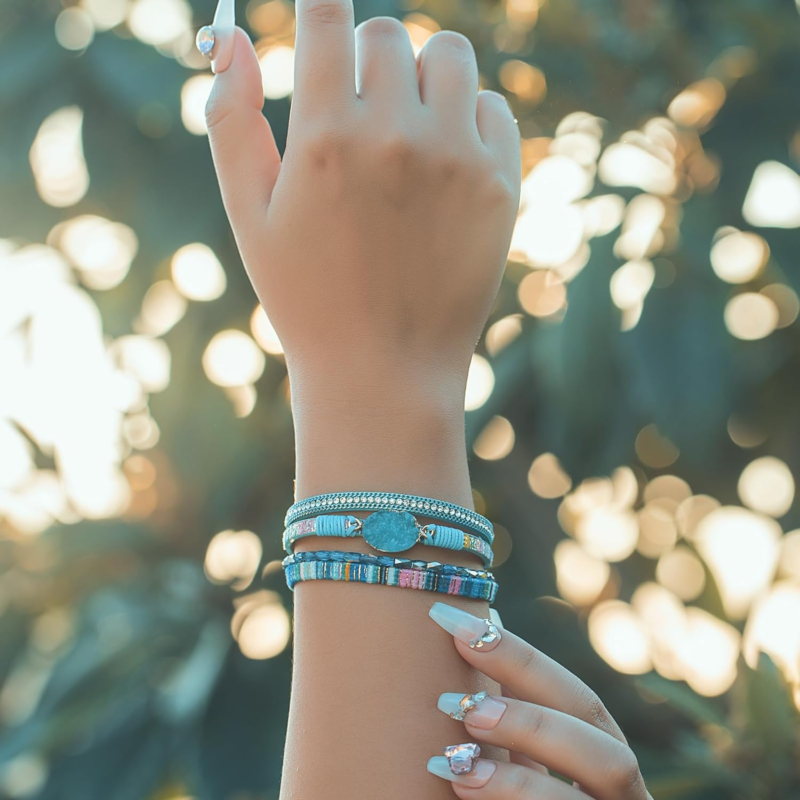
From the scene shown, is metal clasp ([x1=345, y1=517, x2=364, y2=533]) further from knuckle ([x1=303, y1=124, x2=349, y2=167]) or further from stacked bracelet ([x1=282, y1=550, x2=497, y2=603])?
knuckle ([x1=303, y1=124, x2=349, y2=167])

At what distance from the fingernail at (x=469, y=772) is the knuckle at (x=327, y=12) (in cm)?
45

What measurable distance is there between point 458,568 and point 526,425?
1.22 m

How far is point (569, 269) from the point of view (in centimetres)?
178

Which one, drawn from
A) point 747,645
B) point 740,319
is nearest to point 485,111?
point 740,319

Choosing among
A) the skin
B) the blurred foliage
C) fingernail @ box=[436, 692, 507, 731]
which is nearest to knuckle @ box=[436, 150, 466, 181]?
the skin

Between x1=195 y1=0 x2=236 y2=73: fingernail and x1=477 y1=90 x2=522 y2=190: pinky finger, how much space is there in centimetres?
18

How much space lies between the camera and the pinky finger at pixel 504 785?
539mm

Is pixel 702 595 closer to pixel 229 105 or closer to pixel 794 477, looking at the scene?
pixel 794 477

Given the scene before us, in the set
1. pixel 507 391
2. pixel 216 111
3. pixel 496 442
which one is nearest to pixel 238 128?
pixel 216 111

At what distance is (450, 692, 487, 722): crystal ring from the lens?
55 centimetres

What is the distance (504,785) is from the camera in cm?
54

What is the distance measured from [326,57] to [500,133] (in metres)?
0.14

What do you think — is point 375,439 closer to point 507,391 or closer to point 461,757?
point 461,757

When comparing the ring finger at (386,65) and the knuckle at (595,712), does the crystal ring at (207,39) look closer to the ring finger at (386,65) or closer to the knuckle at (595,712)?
the ring finger at (386,65)
